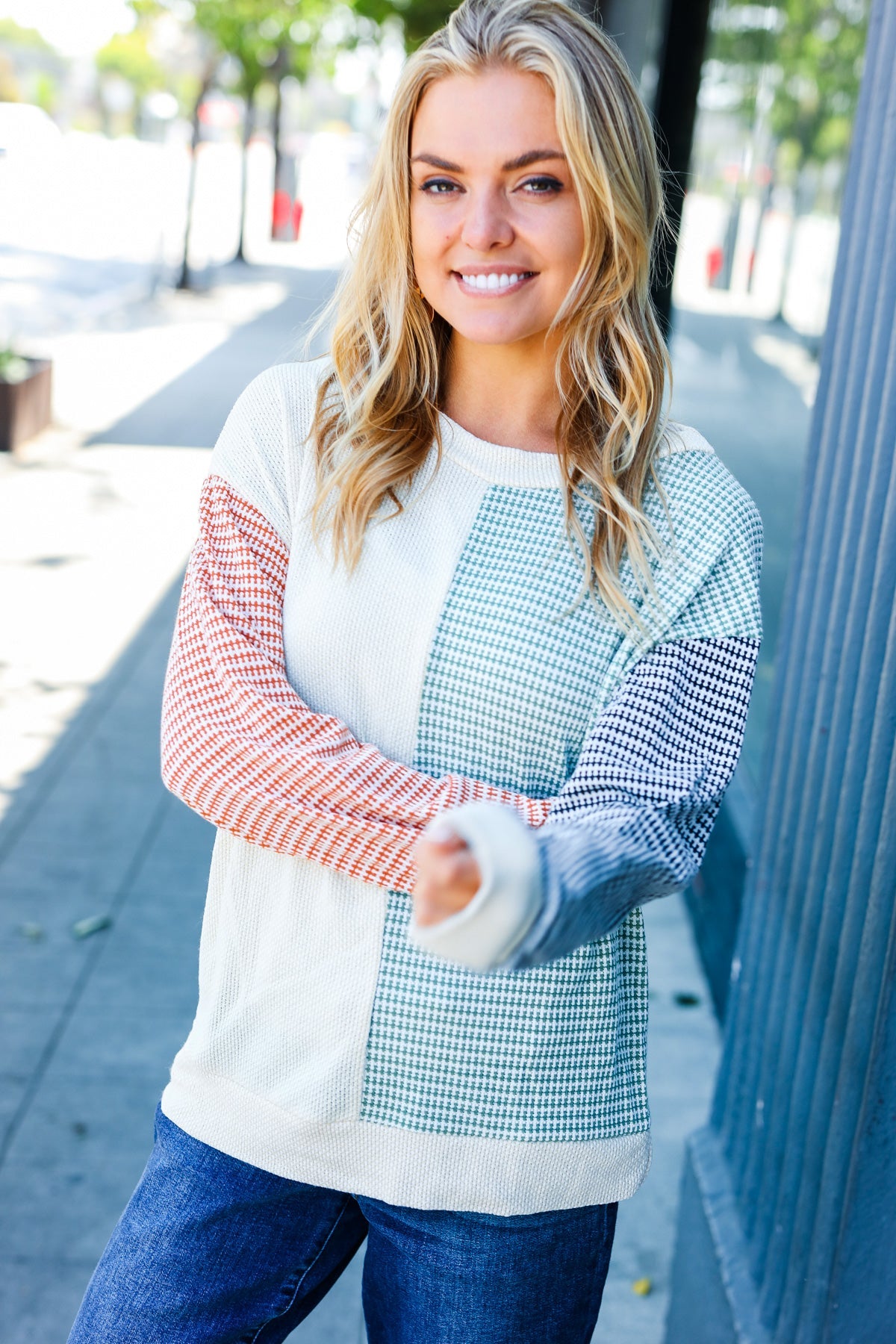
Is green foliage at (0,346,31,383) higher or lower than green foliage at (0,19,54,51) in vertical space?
lower

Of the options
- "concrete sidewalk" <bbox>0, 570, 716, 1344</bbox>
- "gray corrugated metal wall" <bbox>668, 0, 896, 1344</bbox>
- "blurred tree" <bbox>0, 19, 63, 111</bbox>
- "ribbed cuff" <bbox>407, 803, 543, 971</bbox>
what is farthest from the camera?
"blurred tree" <bbox>0, 19, 63, 111</bbox>

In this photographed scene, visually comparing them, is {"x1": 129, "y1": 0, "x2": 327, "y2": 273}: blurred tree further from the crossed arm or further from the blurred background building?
the crossed arm

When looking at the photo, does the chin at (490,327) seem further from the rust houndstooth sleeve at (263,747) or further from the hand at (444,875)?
the hand at (444,875)

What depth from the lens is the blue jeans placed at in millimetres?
1730

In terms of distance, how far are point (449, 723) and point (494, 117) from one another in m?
0.72

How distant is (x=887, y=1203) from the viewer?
210 centimetres

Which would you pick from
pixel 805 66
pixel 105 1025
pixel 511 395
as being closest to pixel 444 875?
pixel 511 395

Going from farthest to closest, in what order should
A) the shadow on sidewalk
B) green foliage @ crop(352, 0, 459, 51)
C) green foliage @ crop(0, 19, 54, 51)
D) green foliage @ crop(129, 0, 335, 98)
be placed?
green foliage @ crop(0, 19, 54, 51) < green foliage @ crop(129, 0, 335, 98) < green foliage @ crop(352, 0, 459, 51) < the shadow on sidewalk

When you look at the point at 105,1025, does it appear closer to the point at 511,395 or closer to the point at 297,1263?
the point at 297,1263

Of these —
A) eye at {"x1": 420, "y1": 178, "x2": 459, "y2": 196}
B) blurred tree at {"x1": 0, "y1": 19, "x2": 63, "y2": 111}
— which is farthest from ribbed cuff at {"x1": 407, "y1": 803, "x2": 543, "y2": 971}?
blurred tree at {"x1": 0, "y1": 19, "x2": 63, "y2": 111}

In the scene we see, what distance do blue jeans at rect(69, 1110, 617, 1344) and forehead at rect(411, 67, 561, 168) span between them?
1.24 meters

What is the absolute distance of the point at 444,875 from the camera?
1.23 meters

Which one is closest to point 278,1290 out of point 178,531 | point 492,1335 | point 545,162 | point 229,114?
point 492,1335

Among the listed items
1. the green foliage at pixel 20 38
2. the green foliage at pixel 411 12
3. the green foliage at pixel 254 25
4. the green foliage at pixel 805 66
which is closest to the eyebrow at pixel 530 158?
the green foliage at pixel 805 66
